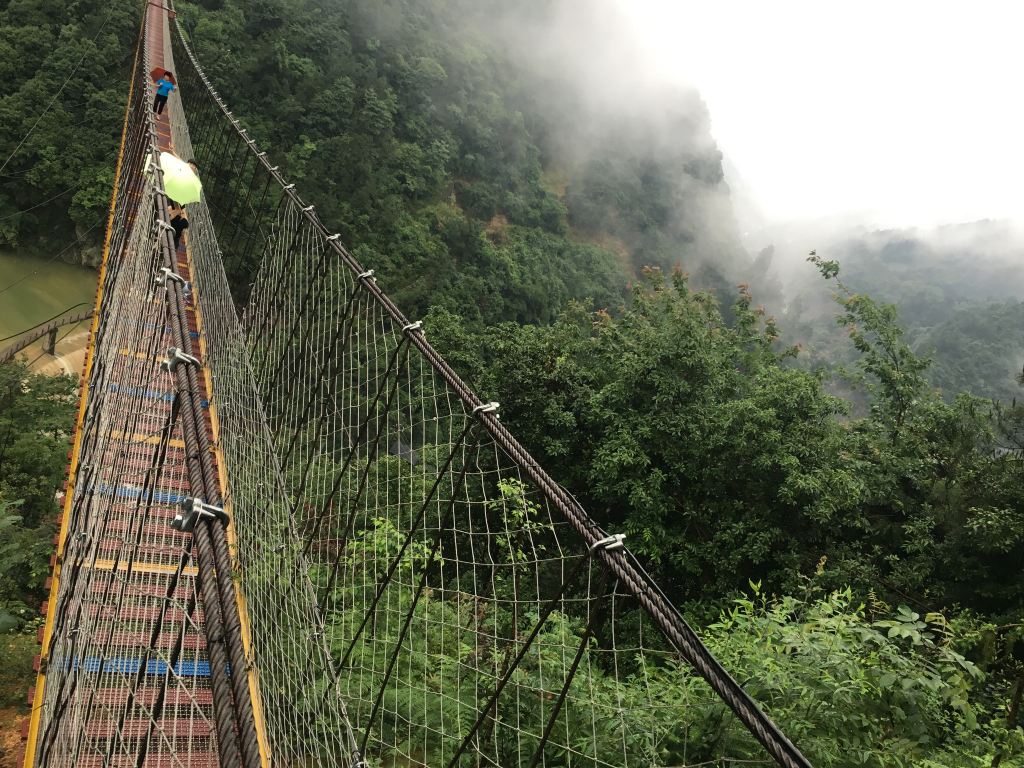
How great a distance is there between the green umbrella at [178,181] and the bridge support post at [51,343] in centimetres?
882

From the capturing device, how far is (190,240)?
3.79 metres

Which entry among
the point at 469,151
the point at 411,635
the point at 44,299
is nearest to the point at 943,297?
the point at 469,151

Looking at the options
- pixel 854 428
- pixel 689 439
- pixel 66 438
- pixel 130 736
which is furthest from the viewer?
pixel 66 438

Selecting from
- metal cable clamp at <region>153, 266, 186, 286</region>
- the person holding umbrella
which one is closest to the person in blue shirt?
the person holding umbrella

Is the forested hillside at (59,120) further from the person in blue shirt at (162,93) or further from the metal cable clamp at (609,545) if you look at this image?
the metal cable clamp at (609,545)

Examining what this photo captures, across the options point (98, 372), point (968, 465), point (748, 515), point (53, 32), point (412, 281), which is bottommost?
point (748, 515)

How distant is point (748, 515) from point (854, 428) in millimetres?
3211

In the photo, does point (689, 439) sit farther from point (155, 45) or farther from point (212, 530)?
point (155, 45)

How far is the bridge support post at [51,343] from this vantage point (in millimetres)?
10431

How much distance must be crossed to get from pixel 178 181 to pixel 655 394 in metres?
4.77

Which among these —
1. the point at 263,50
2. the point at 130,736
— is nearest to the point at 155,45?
the point at 130,736

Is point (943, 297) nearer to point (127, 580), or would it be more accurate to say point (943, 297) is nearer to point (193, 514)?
point (127, 580)

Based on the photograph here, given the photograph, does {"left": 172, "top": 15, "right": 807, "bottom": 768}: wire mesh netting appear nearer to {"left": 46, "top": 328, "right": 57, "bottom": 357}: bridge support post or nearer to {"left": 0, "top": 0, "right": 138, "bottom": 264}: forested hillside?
{"left": 46, "top": 328, "right": 57, "bottom": 357}: bridge support post

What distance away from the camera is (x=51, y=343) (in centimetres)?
1052
